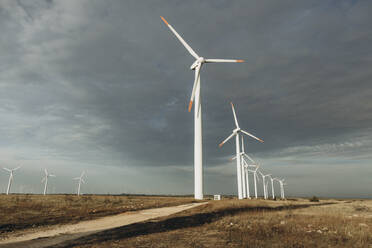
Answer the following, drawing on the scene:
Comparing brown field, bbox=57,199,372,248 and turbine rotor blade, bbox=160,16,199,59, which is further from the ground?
turbine rotor blade, bbox=160,16,199,59

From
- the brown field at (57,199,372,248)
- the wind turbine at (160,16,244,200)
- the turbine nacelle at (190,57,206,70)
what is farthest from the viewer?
the turbine nacelle at (190,57,206,70)

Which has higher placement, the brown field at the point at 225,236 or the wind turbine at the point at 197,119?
the wind turbine at the point at 197,119

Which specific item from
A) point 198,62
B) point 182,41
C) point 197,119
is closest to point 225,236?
point 197,119

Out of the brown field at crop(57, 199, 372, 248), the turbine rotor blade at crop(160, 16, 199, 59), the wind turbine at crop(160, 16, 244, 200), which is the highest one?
the turbine rotor blade at crop(160, 16, 199, 59)

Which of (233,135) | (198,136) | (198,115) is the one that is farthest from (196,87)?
(233,135)

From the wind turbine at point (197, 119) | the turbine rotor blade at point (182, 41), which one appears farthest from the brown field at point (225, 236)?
the turbine rotor blade at point (182, 41)

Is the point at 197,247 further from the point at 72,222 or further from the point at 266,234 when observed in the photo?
the point at 72,222

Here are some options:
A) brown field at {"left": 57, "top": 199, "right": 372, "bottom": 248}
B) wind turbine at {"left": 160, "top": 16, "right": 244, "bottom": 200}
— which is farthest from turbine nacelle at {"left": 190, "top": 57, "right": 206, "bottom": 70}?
brown field at {"left": 57, "top": 199, "right": 372, "bottom": 248}

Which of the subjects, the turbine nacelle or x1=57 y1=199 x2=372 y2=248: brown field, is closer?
x1=57 y1=199 x2=372 y2=248: brown field

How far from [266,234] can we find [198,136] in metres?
34.1

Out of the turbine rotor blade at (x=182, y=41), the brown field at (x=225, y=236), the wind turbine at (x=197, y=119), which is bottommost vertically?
the brown field at (x=225, y=236)

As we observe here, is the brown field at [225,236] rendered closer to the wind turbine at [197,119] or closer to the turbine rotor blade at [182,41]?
the wind turbine at [197,119]

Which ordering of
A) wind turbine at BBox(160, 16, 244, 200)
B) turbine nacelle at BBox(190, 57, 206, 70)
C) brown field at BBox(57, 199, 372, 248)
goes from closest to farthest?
brown field at BBox(57, 199, 372, 248), wind turbine at BBox(160, 16, 244, 200), turbine nacelle at BBox(190, 57, 206, 70)

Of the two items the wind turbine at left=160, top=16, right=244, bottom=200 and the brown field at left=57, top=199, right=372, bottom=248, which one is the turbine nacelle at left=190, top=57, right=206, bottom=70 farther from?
the brown field at left=57, top=199, right=372, bottom=248
